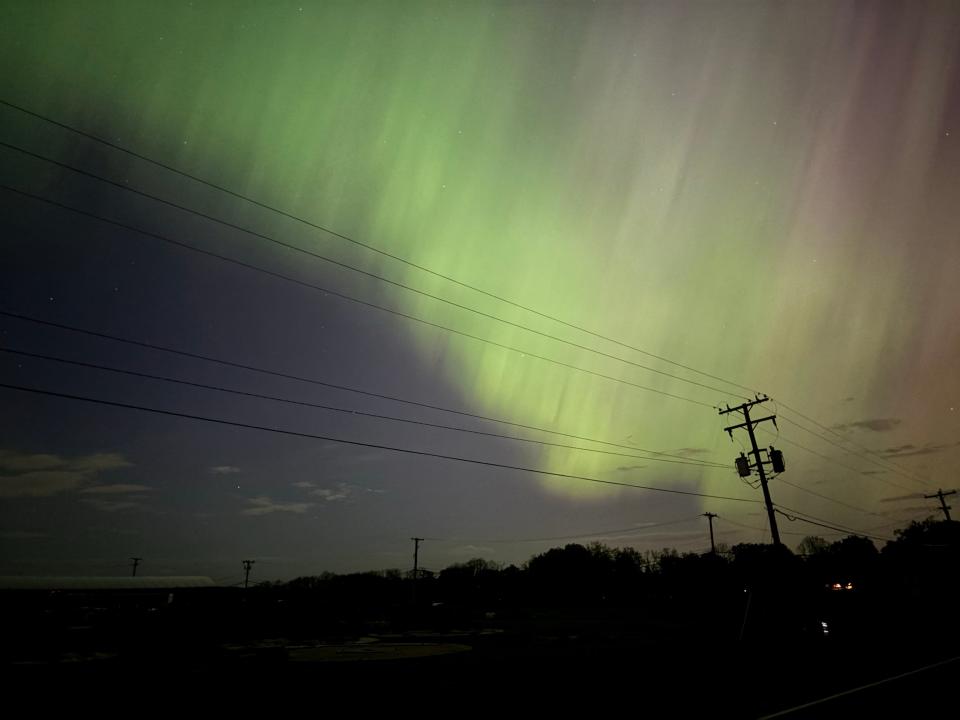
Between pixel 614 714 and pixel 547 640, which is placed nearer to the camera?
pixel 614 714

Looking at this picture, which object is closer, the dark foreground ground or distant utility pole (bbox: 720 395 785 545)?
the dark foreground ground

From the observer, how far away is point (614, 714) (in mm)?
13617

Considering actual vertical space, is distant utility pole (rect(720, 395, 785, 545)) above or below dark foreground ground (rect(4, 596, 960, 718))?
above

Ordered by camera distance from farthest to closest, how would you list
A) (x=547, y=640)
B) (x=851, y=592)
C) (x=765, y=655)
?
(x=547, y=640) < (x=851, y=592) < (x=765, y=655)

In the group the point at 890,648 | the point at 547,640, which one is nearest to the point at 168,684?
the point at 547,640

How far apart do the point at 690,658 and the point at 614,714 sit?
11292 millimetres

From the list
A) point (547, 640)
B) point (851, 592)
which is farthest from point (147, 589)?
point (851, 592)

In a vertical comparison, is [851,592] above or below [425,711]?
above

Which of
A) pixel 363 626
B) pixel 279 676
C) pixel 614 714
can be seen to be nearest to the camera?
pixel 614 714

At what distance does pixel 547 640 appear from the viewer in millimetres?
40969

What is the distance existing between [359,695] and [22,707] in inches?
430

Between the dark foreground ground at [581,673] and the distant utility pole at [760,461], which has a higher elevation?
the distant utility pole at [760,461]

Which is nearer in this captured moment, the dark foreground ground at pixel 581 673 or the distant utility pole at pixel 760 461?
the dark foreground ground at pixel 581 673

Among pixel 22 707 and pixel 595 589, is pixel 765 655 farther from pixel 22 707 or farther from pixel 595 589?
pixel 595 589
